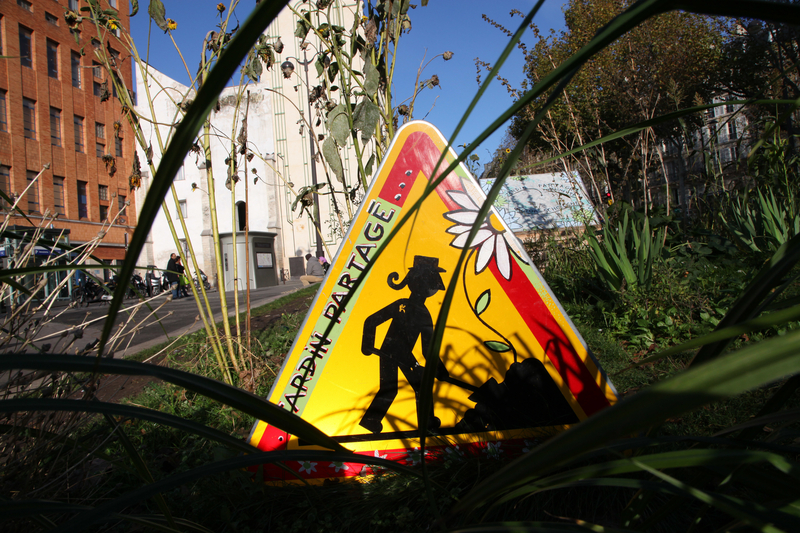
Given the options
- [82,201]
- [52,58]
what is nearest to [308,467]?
[82,201]

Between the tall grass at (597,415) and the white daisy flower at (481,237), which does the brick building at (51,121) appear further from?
the tall grass at (597,415)

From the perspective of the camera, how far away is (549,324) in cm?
128

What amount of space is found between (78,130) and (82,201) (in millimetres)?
3536

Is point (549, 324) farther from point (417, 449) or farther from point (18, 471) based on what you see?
point (18, 471)

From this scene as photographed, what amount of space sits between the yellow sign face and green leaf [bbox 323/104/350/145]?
1.75 ft

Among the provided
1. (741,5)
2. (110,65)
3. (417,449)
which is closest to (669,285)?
(417,449)

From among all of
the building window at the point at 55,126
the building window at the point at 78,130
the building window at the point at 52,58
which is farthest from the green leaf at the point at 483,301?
the building window at the point at 52,58

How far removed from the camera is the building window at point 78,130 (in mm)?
22828

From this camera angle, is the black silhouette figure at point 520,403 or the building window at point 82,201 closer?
the black silhouette figure at point 520,403

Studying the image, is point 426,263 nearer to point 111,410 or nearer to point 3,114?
point 111,410

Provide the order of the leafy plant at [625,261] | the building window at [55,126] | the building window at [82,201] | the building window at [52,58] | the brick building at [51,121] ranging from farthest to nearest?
the building window at [82,201]
the building window at [52,58]
the building window at [55,126]
the brick building at [51,121]
the leafy plant at [625,261]

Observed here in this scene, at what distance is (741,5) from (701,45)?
1721 centimetres

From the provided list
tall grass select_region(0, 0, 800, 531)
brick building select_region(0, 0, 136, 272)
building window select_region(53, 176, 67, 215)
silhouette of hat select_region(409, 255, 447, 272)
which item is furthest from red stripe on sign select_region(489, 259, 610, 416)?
building window select_region(53, 176, 67, 215)

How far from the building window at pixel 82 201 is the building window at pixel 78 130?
5.89ft
